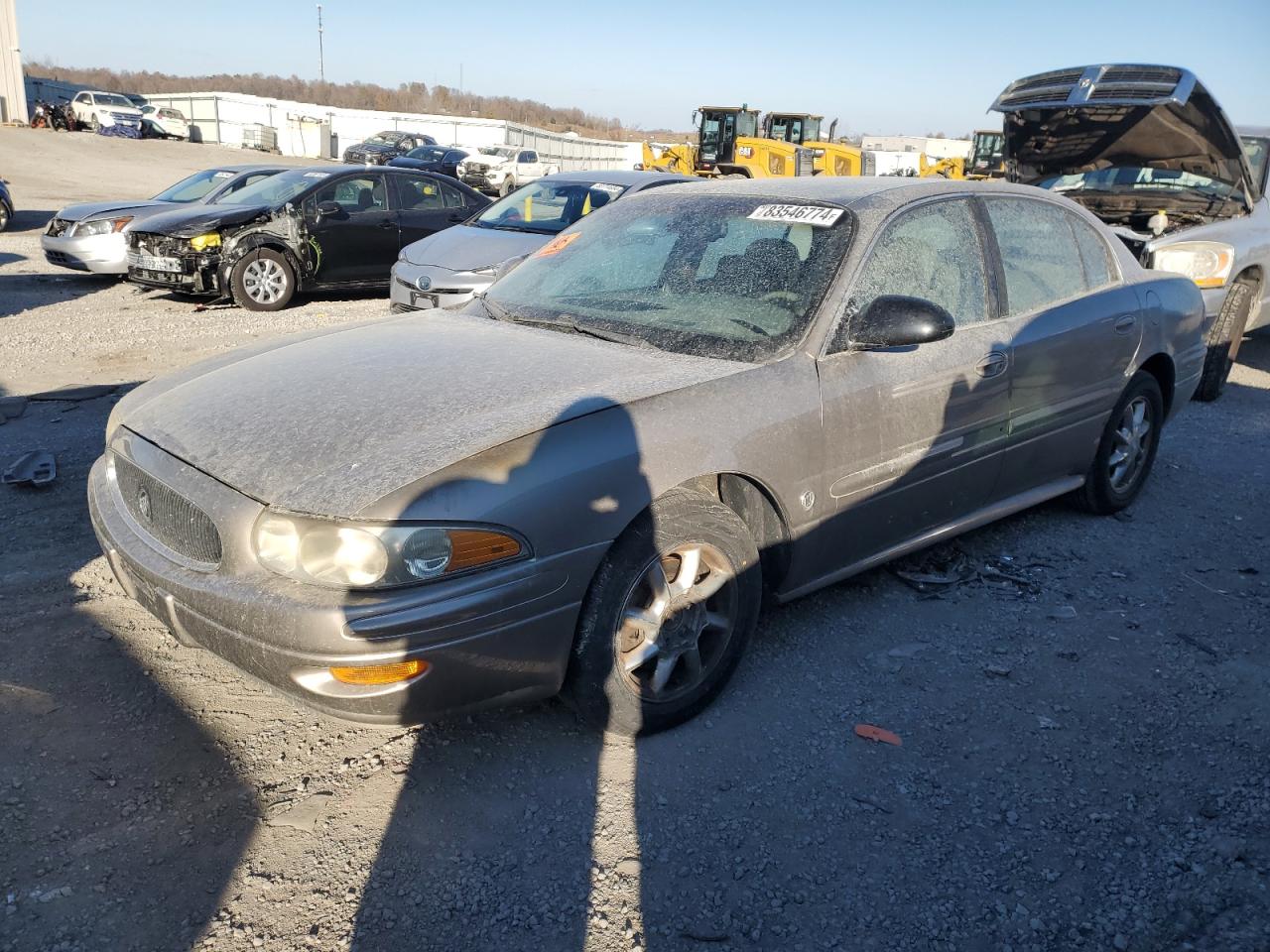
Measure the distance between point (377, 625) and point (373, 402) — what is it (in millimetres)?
826

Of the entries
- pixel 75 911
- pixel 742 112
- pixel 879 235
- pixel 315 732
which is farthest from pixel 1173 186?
pixel 742 112

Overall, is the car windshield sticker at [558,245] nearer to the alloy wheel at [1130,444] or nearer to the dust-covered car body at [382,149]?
the alloy wheel at [1130,444]

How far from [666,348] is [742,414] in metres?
0.47

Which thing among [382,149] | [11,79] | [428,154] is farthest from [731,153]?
[11,79]

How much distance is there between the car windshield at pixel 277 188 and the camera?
1056cm

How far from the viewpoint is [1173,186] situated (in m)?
8.34

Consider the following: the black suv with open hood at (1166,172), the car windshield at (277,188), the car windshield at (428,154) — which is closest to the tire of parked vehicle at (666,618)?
the black suv with open hood at (1166,172)

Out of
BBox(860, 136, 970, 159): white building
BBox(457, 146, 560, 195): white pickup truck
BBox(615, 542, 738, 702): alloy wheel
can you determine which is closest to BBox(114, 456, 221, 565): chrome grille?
BBox(615, 542, 738, 702): alloy wheel

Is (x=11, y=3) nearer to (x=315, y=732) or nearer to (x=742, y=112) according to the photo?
(x=742, y=112)

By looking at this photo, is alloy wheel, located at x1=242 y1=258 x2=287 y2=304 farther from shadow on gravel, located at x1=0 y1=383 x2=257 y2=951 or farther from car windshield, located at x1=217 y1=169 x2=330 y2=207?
shadow on gravel, located at x1=0 y1=383 x2=257 y2=951

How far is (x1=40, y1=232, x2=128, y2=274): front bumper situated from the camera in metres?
11.2

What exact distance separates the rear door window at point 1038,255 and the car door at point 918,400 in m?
0.17

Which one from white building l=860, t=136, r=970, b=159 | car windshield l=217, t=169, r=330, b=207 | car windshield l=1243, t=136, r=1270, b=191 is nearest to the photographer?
car windshield l=1243, t=136, r=1270, b=191

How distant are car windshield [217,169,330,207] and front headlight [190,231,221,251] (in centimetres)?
68
